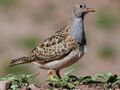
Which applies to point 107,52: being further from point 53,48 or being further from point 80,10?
point 53,48

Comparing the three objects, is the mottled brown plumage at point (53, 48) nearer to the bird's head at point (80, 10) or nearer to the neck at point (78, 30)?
the neck at point (78, 30)

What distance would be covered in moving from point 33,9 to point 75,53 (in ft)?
42.9

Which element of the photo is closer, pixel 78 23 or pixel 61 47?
pixel 61 47

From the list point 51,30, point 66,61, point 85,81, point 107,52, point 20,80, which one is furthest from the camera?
point 51,30

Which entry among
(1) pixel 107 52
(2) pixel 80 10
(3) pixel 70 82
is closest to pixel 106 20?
(1) pixel 107 52

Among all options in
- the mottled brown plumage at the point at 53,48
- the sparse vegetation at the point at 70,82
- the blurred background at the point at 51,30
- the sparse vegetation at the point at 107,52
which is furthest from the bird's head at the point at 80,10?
the sparse vegetation at the point at 107,52

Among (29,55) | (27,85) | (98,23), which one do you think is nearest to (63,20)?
(98,23)

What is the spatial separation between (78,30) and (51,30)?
412 inches

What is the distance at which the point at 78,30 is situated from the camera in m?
13.8

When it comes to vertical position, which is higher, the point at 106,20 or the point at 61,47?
the point at 106,20

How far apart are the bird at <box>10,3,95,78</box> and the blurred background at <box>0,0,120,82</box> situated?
5478 mm

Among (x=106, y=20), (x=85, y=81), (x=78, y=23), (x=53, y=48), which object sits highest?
(x=106, y=20)

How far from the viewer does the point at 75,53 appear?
1339 cm

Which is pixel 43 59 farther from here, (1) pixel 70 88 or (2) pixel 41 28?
(2) pixel 41 28
